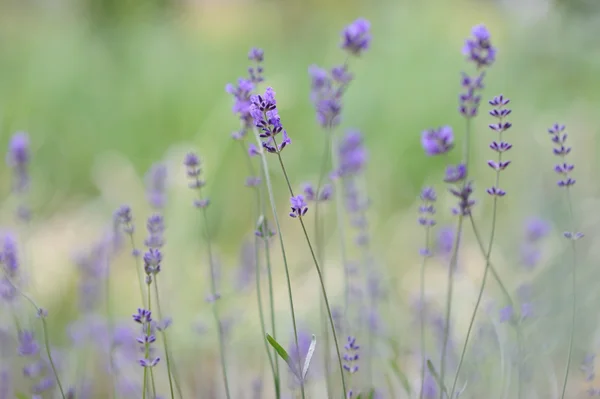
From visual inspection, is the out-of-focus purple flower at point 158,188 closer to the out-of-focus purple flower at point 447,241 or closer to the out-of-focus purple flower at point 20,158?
the out-of-focus purple flower at point 20,158

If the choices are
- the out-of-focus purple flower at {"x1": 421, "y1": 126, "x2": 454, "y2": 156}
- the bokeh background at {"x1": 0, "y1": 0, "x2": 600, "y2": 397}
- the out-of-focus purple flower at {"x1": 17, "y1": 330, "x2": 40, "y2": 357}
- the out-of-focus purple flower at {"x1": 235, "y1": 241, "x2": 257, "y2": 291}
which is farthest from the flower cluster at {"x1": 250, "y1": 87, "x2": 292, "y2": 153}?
the out-of-focus purple flower at {"x1": 235, "y1": 241, "x2": 257, "y2": 291}

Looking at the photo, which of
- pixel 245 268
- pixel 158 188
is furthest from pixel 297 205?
pixel 245 268

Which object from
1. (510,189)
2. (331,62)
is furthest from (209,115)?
(510,189)

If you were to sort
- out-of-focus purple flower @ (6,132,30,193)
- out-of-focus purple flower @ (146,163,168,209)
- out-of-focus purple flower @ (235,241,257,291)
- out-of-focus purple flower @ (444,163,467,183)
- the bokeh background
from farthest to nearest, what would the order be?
the bokeh background
out-of-focus purple flower @ (235,241,257,291)
out-of-focus purple flower @ (146,163,168,209)
out-of-focus purple flower @ (6,132,30,193)
out-of-focus purple flower @ (444,163,467,183)

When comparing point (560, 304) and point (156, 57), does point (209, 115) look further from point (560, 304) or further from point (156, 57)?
point (560, 304)

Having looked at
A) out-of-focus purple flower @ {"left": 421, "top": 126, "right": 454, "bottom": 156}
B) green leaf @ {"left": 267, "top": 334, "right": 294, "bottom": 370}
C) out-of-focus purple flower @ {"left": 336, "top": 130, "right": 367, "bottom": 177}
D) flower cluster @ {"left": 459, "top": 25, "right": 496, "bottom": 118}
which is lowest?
green leaf @ {"left": 267, "top": 334, "right": 294, "bottom": 370}

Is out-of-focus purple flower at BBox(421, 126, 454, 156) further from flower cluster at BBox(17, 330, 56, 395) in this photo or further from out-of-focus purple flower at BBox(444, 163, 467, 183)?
flower cluster at BBox(17, 330, 56, 395)
